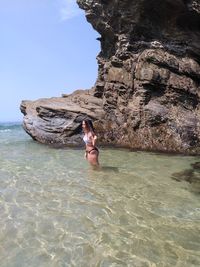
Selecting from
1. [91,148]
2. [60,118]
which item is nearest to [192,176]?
[91,148]

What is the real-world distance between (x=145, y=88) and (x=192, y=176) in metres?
8.42

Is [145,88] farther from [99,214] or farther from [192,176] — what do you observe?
[99,214]

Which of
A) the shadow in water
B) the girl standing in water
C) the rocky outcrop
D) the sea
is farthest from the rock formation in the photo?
the girl standing in water

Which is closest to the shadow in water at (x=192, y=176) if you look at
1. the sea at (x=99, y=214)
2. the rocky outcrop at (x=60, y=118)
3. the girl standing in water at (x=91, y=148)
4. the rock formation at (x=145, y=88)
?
the sea at (x=99, y=214)

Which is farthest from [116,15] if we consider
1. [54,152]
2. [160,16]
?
[54,152]

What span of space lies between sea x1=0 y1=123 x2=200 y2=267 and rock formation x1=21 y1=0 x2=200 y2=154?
175 inches

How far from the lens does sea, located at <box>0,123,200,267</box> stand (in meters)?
6.56

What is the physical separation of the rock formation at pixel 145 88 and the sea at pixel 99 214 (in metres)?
4.44

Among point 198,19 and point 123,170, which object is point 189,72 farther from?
point 123,170

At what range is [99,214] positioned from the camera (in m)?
8.71

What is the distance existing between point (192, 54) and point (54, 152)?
9661mm

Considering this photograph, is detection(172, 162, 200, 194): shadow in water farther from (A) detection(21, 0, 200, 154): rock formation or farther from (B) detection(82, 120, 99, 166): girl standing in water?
(A) detection(21, 0, 200, 154): rock formation

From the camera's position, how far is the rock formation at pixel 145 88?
19203mm

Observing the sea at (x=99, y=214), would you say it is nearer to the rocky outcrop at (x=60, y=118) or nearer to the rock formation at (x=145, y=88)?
the rock formation at (x=145, y=88)
